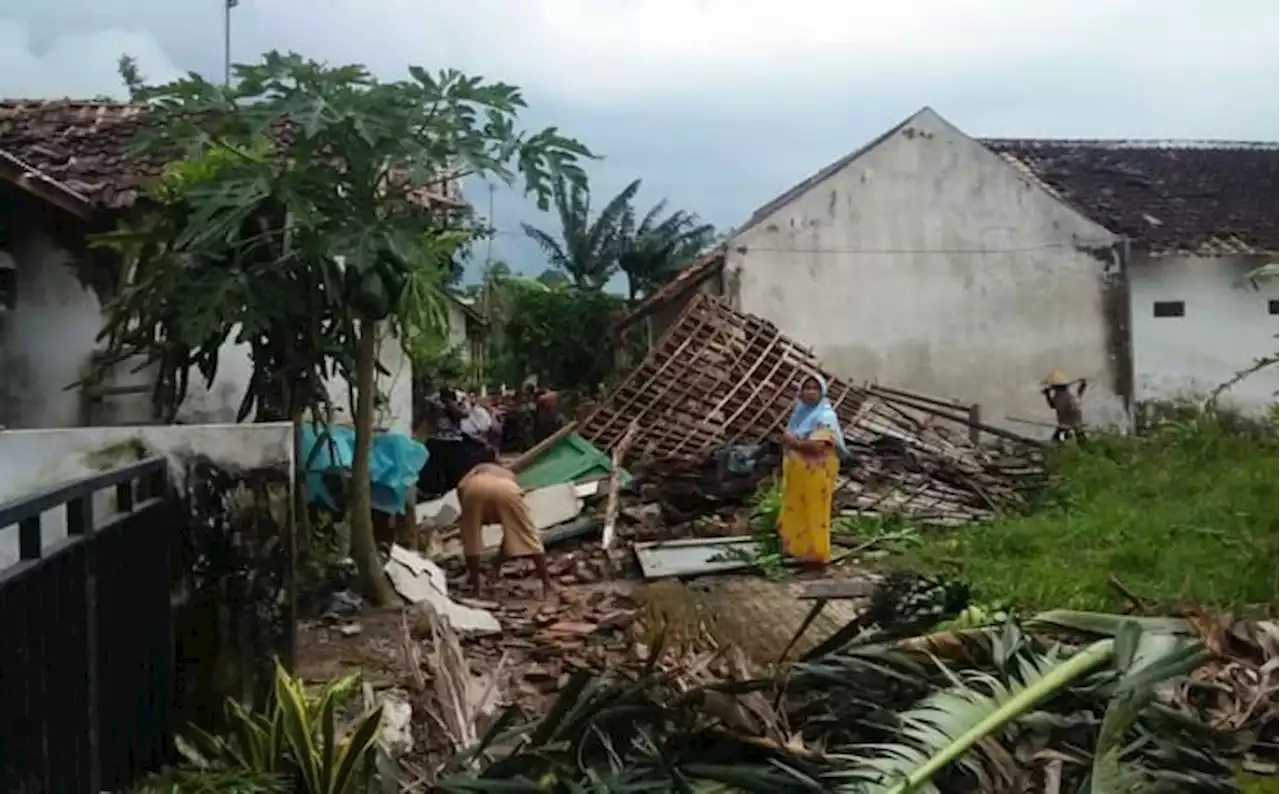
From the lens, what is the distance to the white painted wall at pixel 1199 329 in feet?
69.5

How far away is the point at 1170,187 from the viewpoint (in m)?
22.7

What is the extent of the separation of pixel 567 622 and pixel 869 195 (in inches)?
508

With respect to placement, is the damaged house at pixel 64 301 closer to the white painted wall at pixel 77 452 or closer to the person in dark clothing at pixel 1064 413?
the white painted wall at pixel 77 452

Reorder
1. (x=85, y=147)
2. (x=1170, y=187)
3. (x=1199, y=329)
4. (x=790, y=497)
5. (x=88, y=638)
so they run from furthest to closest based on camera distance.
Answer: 1. (x=1170, y=187)
2. (x=1199, y=329)
3. (x=790, y=497)
4. (x=85, y=147)
5. (x=88, y=638)

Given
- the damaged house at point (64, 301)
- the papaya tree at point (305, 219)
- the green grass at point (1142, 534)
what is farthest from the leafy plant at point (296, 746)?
the damaged house at point (64, 301)

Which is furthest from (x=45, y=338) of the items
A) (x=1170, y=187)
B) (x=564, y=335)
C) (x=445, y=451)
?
(x=1170, y=187)

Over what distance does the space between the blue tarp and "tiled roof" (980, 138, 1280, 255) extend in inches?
548

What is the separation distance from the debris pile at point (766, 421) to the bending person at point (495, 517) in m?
3.88

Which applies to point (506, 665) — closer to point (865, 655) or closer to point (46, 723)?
point (865, 655)

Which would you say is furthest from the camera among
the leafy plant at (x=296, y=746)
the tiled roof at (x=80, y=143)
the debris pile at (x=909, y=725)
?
the tiled roof at (x=80, y=143)

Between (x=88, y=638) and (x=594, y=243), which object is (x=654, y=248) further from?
(x=88, y=638)

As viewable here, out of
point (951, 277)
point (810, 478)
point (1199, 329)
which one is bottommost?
point (810, 478)

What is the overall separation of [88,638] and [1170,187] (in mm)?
22258

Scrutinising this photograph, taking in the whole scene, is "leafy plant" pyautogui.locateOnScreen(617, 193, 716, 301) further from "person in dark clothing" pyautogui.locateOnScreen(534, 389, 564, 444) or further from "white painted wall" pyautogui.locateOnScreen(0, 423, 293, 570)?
"white painted wall" pyautogui.locateOnScreen(0, 423, 293, 570)
